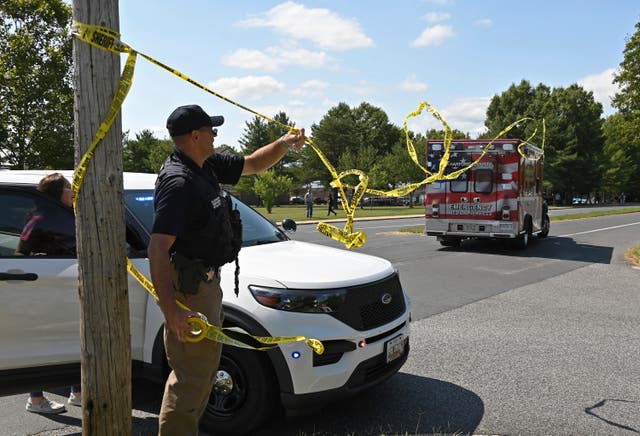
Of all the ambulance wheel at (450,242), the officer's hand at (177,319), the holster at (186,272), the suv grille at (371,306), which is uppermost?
the holster at (186,272)

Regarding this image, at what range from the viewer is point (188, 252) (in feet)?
8.55

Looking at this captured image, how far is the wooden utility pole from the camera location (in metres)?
2.22

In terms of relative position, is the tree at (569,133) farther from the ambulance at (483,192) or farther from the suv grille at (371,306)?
the suv grille at (371,306)

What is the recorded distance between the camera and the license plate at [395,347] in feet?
11.8

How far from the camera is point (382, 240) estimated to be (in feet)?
55.9

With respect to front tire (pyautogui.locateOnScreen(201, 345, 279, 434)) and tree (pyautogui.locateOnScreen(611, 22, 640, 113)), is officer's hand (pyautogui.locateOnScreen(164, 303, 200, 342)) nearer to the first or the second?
front tire (pyautogui.locateOnScreen(201, 345, 279, 434))

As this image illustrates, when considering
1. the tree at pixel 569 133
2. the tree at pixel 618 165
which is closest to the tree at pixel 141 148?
the tree at pixel 569 133

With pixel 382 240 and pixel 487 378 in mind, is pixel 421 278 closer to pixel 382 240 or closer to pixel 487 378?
pixel 487 378

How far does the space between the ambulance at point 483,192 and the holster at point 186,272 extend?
10614 millimetres

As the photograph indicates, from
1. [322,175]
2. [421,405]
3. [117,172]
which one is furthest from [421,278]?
[322,175]

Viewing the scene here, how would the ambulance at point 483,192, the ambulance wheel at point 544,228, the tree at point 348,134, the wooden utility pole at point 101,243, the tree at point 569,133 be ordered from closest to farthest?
the wooden utility pole at point 101,243, the ambulance at point 483,192, the ambulance wheel at point 544,228, the tree at point 569,133, the tree at point 348,134

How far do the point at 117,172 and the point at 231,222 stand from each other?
74cm

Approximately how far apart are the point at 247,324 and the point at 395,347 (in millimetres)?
1109

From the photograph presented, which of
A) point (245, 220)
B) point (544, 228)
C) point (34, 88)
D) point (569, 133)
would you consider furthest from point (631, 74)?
point (569, 133)
